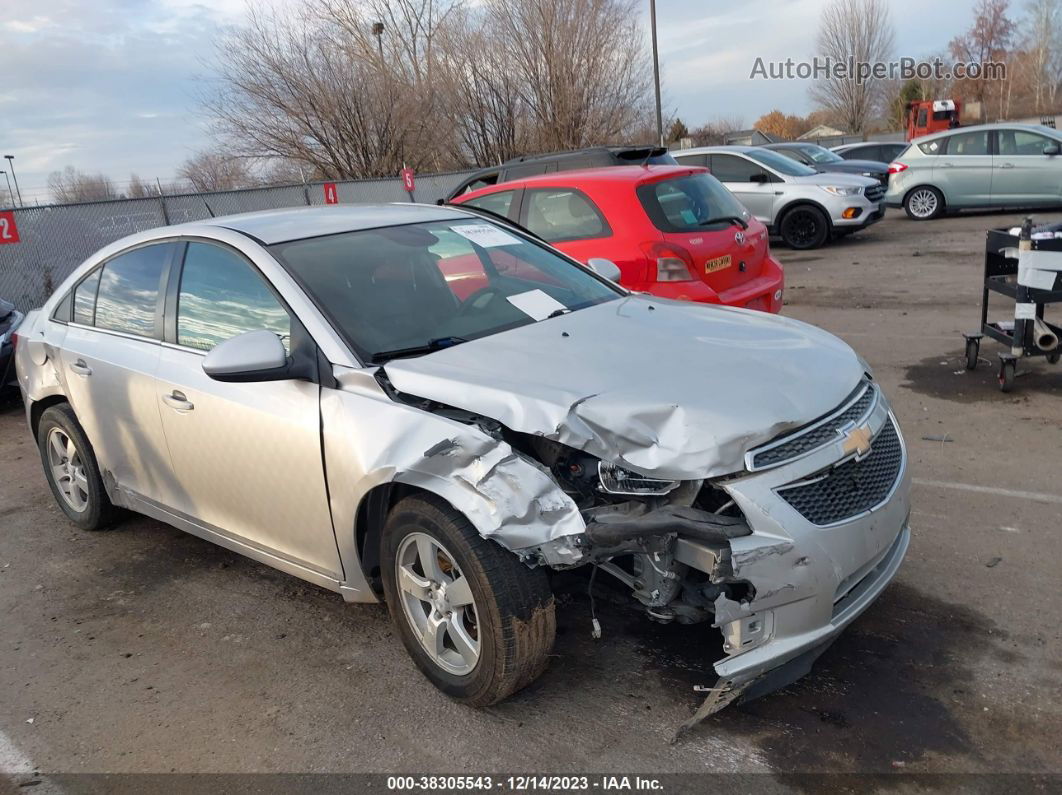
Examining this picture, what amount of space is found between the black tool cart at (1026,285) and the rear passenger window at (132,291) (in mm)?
5351

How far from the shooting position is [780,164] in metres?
14.9

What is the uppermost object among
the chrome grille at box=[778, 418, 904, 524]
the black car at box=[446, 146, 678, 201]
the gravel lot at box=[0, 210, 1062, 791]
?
the black car at box=[446, 146, 678, 201]

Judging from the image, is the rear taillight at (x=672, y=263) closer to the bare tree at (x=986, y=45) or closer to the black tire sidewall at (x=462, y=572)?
the black tire sidewall at (x=462, y=572)

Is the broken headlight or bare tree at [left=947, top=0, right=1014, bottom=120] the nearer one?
the broken headlight

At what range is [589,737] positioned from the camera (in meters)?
2.97

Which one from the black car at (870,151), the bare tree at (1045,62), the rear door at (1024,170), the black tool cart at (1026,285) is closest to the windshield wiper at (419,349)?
the black tool cart at (1026,285)

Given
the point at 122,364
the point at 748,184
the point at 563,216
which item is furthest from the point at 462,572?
the point at 748,184

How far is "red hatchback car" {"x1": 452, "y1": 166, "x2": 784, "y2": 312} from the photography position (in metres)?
6.50

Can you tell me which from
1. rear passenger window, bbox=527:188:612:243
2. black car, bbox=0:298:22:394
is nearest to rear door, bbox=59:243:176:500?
rear passenger window, bbox=527:188:612:243

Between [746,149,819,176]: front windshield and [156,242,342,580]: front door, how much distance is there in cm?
1248

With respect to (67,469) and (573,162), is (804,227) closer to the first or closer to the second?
(573,162)

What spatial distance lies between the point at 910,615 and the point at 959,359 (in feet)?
14.3

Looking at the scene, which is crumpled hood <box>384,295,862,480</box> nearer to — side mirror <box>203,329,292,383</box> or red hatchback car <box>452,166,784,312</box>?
side mirror <box>203,329,292,383</box>

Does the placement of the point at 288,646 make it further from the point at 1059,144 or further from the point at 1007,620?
the point at 1059,144
